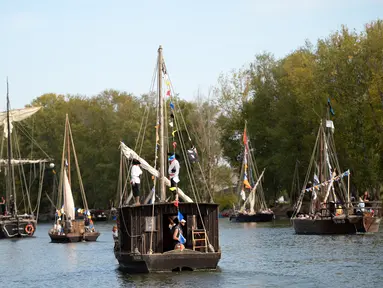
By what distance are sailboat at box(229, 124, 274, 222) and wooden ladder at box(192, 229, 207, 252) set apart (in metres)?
60.6

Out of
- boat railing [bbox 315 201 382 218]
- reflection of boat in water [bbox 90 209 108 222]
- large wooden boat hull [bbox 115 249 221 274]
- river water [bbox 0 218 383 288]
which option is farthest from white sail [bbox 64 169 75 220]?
reflection of boat in water [bbox 90 209 108 222]

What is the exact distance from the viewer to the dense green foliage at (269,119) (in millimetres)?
86312

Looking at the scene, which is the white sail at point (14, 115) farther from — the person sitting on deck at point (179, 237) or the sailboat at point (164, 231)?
the person sitting on deck at point (179, 237)

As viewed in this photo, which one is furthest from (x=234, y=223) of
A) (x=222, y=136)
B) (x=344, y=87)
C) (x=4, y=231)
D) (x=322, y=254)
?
(x=322, y=254)

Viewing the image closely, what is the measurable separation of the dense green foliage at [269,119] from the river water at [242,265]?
1033 centimetres

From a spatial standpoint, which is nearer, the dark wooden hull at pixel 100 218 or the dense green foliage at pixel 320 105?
the dense green foliage at pixel 320 105

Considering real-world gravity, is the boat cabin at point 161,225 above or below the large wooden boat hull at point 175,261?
above

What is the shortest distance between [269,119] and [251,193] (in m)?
10.5

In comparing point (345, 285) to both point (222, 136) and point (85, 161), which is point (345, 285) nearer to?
point (222, 136)

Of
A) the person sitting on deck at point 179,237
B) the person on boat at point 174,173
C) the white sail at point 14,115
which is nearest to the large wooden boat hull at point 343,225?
the person sitting on deck at point 179,237

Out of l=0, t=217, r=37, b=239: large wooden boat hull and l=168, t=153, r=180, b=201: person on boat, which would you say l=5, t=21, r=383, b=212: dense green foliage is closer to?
l=0, t=217, r=37, b=239: large wooden boat hull

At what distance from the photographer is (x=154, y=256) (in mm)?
38188

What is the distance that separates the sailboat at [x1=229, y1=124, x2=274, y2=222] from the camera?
336ft

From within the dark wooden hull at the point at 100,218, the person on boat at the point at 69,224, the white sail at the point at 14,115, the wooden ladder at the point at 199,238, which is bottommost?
the wooden ladder at the point at 199,238
